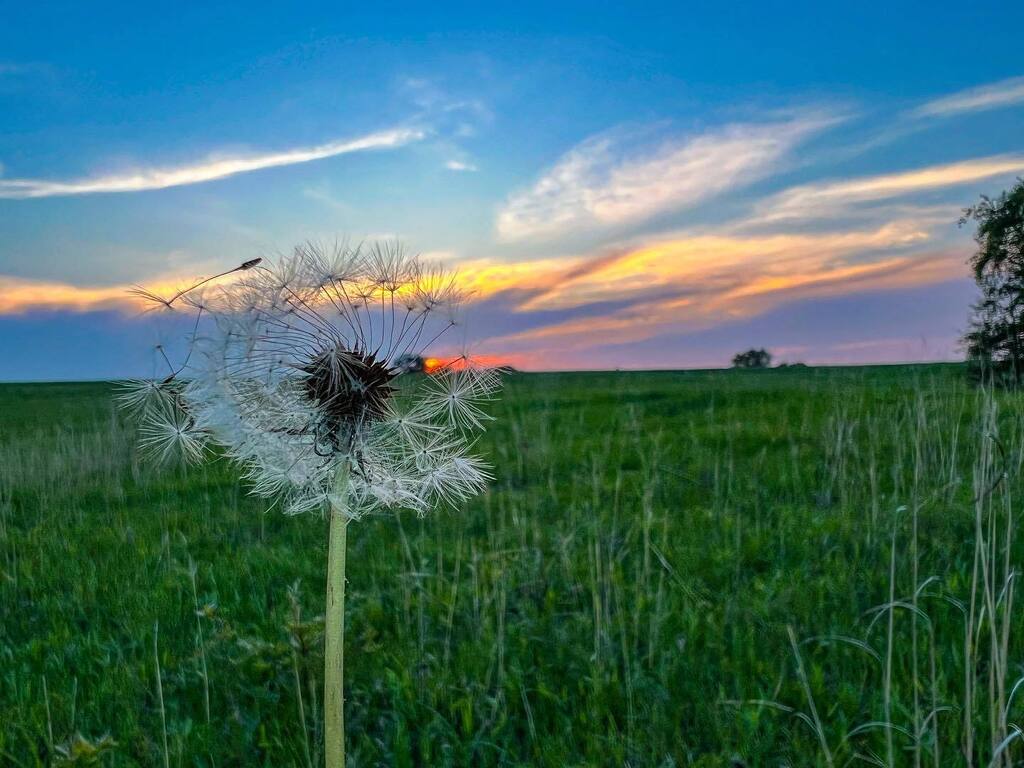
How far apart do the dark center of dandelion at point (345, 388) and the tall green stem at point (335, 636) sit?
26 centimetres

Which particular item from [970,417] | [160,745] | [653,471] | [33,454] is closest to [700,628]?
[160,745]

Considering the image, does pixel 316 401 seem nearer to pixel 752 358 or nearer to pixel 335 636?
pixel 335 636

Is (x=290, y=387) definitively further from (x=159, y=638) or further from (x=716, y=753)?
(x=159, y=638)

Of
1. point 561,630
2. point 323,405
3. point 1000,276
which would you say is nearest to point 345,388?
point 323,405

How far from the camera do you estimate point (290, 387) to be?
8.17 ft

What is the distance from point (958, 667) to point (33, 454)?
13637mm

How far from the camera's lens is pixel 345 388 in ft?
7.86

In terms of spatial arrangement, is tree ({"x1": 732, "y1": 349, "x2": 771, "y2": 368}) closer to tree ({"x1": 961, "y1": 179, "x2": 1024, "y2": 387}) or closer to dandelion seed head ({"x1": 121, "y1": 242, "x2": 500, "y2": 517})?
tree ({"x1": 961, "y1": 179, "x2": 1024, "y2": 387})

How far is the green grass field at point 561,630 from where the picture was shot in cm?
355

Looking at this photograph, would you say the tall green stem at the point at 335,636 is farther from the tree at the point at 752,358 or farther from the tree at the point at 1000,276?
the tree at the point at 752,358

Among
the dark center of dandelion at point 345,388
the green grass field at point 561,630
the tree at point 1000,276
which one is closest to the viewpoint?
the dark center of dandelion at point 345,388

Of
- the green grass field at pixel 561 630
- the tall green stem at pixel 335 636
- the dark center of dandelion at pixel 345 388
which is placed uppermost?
the dark center of dandelion at pixel 345 388

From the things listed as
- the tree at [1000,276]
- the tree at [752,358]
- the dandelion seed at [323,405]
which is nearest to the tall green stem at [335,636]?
the dandelion seed at [323,405]

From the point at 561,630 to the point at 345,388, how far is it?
2.70 metres
